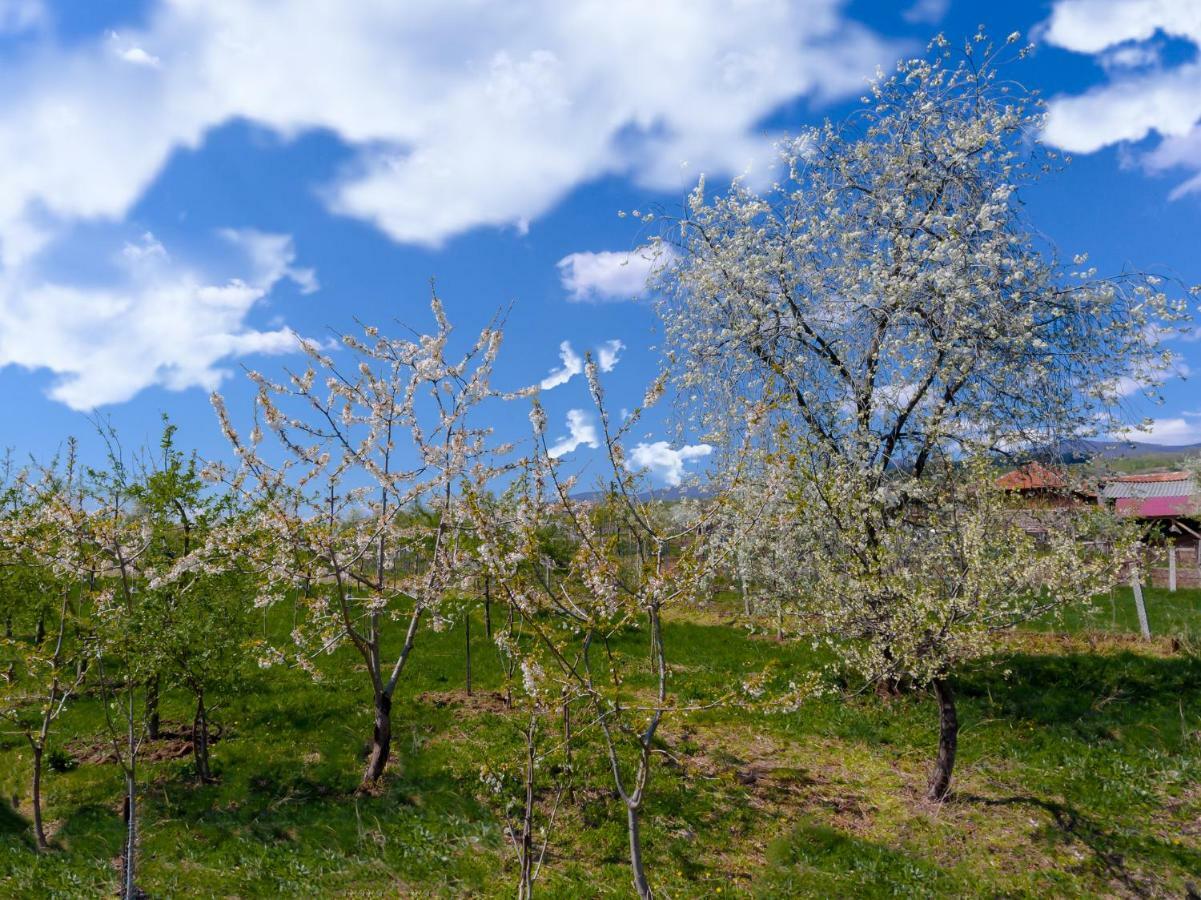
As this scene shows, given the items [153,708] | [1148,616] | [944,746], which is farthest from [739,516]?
[1148,616]

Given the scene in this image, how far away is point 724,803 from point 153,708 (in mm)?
10405

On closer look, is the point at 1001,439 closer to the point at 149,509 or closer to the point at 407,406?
the point at 407,406

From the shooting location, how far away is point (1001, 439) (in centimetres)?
1522

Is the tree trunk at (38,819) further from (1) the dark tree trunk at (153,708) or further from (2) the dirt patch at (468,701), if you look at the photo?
(2) the dirt patch at (468,701)

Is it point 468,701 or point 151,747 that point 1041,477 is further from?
point 151,747

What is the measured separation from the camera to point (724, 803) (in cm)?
1093

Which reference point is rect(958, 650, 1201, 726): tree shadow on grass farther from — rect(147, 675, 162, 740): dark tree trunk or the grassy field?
rect(147, 675, 162, 740): dark tree trunk

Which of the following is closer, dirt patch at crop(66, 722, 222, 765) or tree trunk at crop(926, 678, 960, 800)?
tree trunk at crop(926, 678, 960, 800)

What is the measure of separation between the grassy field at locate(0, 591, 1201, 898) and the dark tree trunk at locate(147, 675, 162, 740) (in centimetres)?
58

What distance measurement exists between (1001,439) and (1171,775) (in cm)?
673

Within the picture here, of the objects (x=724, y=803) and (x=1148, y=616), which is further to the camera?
(x=1148, y=616)

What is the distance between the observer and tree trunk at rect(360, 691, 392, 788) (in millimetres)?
11930

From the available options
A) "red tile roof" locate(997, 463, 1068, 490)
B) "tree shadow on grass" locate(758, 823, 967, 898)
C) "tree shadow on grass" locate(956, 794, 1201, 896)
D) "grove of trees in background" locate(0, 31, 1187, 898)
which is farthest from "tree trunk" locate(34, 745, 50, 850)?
"red tile roof" locate(997, 463, 1068, 490)

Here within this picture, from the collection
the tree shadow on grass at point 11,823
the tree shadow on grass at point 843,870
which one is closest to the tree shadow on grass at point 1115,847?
the tree shadow on grass at point 843,870
